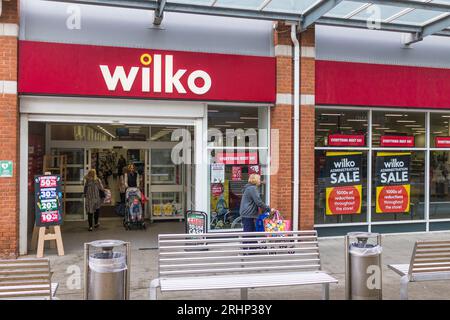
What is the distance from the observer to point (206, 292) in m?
6.24

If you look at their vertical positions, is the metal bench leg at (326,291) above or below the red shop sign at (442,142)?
below

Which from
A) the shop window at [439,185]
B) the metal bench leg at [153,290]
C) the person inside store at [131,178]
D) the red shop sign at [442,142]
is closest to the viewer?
the metal bench leg at [153,290]

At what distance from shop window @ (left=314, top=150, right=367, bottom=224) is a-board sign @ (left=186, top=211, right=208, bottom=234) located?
2970mm

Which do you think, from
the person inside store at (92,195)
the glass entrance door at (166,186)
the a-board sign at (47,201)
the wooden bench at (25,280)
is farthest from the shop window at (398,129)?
the wooden bench at (25,280)

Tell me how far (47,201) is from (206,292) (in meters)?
4.04

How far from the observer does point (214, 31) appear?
9.23m

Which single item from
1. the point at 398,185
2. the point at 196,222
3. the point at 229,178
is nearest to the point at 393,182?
the point at 398,185

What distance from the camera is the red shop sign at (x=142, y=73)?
27.0 ft

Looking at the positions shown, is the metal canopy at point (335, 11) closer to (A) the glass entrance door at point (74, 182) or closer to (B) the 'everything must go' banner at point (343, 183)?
(B) the 'everything must go' banner at point (343, 183)

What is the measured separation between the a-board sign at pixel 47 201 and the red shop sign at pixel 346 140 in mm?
6012

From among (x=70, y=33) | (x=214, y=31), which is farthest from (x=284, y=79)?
(x=70, y=33)

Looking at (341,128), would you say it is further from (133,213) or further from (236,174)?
(133,213)

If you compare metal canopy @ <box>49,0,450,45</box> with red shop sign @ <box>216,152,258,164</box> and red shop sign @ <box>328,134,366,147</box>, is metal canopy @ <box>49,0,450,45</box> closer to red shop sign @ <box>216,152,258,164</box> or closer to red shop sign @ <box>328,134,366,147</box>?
red shop sign @ <box>328,134,366,147</box>

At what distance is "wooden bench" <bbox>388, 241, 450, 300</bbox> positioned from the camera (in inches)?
218
